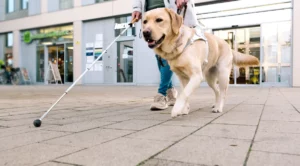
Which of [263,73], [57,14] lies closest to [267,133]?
[263,73]

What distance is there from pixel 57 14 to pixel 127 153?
64.6 feet

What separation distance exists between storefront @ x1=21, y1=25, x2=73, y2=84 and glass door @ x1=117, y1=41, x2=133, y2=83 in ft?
13.0

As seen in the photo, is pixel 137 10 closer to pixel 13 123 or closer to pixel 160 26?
pixel 160 26

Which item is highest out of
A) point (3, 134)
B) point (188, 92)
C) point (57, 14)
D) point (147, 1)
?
point (57, 14)

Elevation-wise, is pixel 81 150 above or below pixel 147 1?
below

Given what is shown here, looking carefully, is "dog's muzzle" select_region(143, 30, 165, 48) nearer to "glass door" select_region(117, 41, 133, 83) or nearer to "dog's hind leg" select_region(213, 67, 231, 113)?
"dog's hind leg" select_region(213, 67, 231, 113)

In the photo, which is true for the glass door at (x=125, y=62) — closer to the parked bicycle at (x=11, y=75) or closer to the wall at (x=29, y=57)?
the wall at (x=29, y=57)

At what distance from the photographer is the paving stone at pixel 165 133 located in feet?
6.93

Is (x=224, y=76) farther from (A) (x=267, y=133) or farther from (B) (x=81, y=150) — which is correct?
(B) (x=81, y=150)

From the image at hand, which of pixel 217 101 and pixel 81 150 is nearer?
pixel 81 150

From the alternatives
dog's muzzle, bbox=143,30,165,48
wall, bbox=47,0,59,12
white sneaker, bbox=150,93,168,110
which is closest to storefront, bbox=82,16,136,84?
wall, bbox=47,0,59,12

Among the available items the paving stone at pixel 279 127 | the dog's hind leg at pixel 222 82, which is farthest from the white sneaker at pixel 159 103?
the paving stone at pixel 279 127

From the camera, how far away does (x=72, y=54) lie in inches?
757

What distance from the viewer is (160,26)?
10.3 ft
